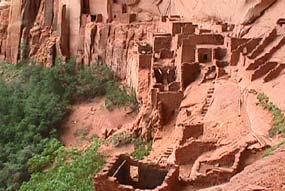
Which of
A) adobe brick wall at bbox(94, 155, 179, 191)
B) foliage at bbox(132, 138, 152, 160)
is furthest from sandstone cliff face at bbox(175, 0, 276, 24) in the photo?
adobe brick wall at bbox(94, 155, 179, 191)

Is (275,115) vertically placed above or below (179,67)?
below

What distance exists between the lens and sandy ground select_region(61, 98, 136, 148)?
79.8 ft

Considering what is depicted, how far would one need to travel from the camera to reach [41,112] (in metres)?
25.8

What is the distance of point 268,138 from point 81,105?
15204 millimetres

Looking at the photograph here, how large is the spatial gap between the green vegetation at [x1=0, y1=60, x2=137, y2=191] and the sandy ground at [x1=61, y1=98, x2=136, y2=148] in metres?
0.41

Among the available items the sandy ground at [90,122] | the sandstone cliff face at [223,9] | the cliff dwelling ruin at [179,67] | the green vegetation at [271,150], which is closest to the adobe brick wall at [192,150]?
the cliff dwelling ruin at [179,67]

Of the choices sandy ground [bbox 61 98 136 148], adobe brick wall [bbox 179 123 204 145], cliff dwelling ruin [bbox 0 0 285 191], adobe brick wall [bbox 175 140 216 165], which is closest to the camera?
cliff dwelling ruin [bbox 0 0 285 191]

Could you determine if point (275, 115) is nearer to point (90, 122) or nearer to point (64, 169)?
point (64, 169)

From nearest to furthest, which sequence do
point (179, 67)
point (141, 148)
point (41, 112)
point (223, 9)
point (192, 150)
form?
point (192, 150), point (141, 148), point (179, 67), point (223, 9), point (41, 112)

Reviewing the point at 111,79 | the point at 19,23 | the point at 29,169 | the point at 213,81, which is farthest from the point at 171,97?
the point at 19,23

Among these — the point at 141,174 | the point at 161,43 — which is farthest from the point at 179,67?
the point at 141,174

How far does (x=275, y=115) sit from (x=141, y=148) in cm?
649

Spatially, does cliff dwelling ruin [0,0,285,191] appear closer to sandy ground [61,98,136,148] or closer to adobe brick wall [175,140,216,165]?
adobe brick wall [175,140,216,165]

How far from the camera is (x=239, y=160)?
40.0 feet
